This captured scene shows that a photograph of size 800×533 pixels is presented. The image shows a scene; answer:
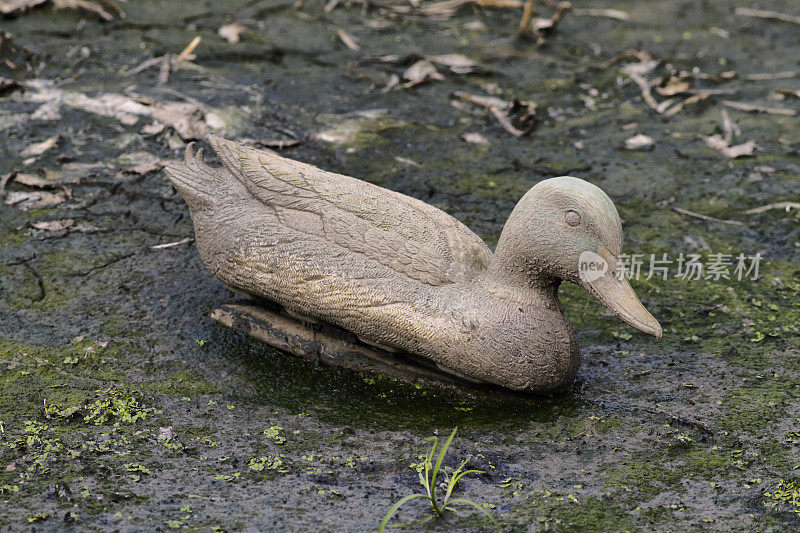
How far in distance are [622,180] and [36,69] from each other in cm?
481

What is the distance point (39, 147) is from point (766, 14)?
23.2 ft

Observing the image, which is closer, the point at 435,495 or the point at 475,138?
the point at 435,495

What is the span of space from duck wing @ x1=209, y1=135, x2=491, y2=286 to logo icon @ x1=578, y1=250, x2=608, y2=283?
0.53 meters

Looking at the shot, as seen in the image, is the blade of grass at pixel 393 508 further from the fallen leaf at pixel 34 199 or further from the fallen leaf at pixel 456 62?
the fallen leaf at pixel 456 62

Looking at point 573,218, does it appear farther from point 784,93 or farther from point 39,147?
point 784,93

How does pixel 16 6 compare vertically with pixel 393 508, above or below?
below

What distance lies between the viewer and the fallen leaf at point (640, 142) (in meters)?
6.96

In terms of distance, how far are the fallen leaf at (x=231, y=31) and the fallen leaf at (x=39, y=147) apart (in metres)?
2.24

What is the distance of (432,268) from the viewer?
4273 millimetres

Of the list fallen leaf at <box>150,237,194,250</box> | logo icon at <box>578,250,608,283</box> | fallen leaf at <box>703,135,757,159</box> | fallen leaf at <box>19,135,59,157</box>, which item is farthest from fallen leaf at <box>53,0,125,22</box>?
logo icon at <box>578,250,608,283</box>

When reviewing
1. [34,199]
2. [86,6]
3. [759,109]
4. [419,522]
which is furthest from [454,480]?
[86,6]

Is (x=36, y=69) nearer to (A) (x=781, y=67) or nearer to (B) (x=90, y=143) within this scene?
(B) (x=90, y=143)

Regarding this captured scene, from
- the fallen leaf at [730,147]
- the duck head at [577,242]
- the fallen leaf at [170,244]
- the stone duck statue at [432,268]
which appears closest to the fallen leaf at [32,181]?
the fallen leaf at [170,244]

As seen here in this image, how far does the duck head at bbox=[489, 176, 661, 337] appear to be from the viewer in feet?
13.3
